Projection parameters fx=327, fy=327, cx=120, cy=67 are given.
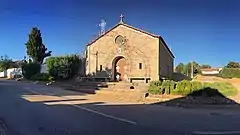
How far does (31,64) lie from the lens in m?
58.9

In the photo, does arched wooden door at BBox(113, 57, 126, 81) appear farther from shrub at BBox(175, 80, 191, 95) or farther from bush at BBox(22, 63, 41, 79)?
bush at BBox(22, 63, 41, 79)

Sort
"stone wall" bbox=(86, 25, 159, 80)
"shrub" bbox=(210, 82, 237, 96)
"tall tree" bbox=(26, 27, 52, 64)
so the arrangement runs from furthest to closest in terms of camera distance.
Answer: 1. "tall tree" bbox=(26, 27, 52, 64)
2. "stone wall" bbox=(86, 25, 159, 80)
3. "shrub" bbox=(210, 82, 237, 96)

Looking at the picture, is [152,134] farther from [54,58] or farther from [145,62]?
[54,58]

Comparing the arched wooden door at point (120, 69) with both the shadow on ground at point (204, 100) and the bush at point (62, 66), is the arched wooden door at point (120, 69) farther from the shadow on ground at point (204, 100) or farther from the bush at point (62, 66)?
the shadow on ground at point (204, 100)

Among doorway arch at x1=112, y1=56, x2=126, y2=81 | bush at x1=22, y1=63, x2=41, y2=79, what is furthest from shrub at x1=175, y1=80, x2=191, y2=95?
bush at x1=22, y1=63, x2=41, y2=79

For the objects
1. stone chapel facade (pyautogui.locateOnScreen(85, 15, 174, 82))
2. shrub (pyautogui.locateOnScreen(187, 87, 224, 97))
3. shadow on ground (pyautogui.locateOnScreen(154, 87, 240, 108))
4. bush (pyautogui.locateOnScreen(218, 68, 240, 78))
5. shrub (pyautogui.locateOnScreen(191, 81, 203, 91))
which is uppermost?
stone chapel facade (pyautogui.locateOnScreen(85, 15, 174, 82))

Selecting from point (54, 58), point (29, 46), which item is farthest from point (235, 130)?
point (29, 46)

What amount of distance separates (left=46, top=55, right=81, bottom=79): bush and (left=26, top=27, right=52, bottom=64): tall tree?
63.1 feet

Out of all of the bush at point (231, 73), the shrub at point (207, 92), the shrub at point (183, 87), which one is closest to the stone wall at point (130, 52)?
the bush at point (231, 73)

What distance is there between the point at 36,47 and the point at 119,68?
2593cm

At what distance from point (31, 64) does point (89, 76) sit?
63.4 ft

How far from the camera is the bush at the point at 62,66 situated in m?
43.7

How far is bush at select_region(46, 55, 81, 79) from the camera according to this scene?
43.7m

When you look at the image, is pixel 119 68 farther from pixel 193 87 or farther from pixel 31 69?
pixel 31 69
